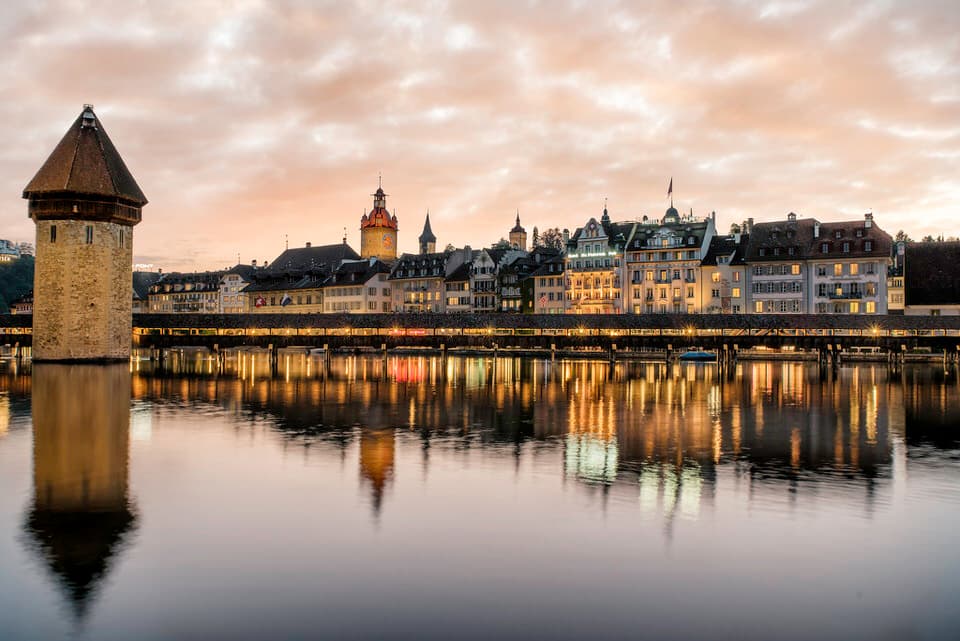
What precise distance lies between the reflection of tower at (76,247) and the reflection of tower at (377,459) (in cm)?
3962

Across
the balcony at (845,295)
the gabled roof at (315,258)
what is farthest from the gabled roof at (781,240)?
the gabled roof at (315,258)

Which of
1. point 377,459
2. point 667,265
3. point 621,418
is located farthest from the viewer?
point 667,265

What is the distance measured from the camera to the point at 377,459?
2008 centimetres

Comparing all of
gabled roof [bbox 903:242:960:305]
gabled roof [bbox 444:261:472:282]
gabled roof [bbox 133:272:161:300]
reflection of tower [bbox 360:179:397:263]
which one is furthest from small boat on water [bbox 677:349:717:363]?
gabled roof [bbox 133:272:161:300]

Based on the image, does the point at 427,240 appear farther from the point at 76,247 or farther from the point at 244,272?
the point at 76,247

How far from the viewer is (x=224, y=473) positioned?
61.1 ft

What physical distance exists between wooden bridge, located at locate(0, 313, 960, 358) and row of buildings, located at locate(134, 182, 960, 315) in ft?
25.8

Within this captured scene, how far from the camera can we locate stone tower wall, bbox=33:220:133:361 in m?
56.2

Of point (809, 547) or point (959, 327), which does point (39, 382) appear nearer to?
point (809, 547)

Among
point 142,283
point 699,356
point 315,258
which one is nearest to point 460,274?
point 315,258

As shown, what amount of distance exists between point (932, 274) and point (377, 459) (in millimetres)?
68904

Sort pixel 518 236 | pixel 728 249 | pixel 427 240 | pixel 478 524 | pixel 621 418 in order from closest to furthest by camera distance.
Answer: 1. pixel 478 524
2. pixel 621 418
3. pixel 728 249
4. pixel 518 236
5. pixel 427 240

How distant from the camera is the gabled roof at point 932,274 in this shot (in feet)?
236

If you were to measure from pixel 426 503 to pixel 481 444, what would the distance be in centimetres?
737
